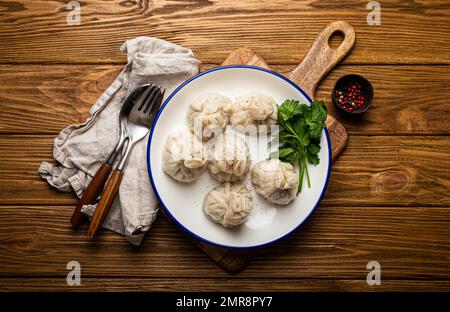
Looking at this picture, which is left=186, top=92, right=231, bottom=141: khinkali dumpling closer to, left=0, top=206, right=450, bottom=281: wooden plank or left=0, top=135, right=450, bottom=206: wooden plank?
left=0, top=206, right=450, bottom=281: wooden plank

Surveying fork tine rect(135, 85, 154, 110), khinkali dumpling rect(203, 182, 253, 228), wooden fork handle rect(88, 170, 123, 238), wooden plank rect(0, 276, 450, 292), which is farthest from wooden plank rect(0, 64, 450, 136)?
wooden plank rect(0, 276, 450, 292)

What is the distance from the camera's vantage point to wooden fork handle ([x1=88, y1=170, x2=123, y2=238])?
6.60 ft

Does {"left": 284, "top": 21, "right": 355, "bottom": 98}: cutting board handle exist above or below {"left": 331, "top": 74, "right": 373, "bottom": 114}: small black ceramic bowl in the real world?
above

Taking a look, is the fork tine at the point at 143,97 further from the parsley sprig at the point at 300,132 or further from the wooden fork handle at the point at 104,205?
the parsley sprig at the point at 300,132

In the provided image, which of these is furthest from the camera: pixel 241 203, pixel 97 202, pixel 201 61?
pixel 201 61

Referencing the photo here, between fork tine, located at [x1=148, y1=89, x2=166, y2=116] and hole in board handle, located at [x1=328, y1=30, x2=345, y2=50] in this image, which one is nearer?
fork tine, located at [x1=148, y1=89, x2=166, y2=116]

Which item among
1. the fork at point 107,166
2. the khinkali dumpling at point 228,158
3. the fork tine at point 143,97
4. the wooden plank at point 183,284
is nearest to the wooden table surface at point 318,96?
the wooden plank at point 183,284

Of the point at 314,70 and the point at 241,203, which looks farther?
the point at 314,70

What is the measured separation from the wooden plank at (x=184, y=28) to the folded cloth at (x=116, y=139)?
0.13 metres

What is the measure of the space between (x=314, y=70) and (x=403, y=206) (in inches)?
34.7

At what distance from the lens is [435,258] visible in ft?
7.38

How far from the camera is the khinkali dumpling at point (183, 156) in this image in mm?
1957

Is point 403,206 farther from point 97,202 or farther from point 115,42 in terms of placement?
point 115,42
